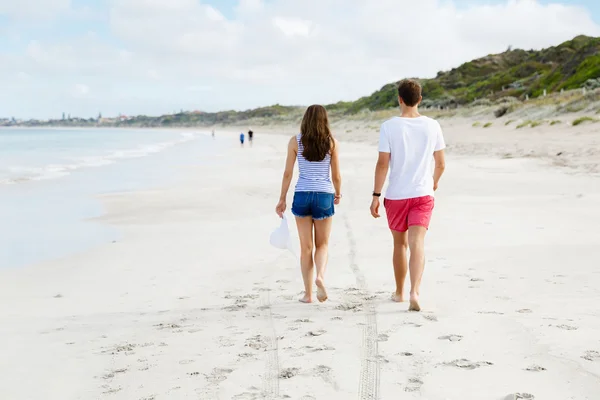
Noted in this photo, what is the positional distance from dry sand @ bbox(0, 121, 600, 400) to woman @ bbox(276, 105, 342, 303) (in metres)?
0.37

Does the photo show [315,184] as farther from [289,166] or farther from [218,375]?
[218,375]

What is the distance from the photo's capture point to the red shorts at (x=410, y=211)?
4664mm

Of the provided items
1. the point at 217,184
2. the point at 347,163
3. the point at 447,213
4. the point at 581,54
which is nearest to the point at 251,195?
the point at 217,184

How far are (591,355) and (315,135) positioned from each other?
8.65 ft

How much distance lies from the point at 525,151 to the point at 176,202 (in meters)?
11.8

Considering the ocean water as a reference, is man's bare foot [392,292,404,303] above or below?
above

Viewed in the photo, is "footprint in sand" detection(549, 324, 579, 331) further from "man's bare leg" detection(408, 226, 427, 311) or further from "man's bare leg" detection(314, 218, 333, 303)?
"man's bare leg" detection(314, 218, 333, 303)

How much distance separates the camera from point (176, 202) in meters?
12.0

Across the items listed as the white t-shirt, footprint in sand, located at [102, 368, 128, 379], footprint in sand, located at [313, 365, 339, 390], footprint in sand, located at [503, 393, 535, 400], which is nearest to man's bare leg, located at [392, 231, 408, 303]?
the white t-shirt

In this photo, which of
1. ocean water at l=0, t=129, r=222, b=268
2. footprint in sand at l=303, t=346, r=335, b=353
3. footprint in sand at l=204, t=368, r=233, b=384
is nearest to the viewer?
footprint in sand at l=204, t=368, r=233, b=384

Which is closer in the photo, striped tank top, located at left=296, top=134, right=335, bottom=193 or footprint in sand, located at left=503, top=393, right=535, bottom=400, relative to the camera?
footprint in sand, located at left=503, top=393, right=535, bottom=400

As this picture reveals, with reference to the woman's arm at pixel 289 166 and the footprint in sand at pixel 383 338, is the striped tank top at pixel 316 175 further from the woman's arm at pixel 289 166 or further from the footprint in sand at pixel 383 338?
the footprint in sand at pixel 383 338

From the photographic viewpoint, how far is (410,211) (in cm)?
471

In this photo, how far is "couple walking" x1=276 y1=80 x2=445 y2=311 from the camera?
464 centimetres
